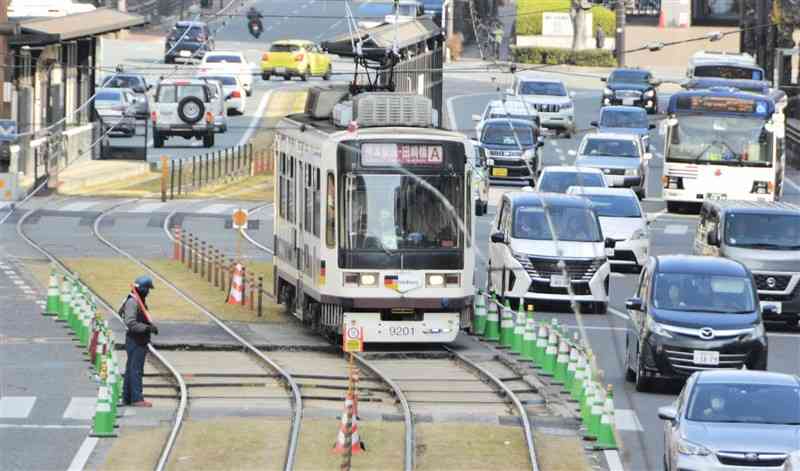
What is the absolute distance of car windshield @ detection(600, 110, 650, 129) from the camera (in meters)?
63.1

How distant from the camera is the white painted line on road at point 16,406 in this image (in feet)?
77.3

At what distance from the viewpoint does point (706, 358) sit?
84.1 feet

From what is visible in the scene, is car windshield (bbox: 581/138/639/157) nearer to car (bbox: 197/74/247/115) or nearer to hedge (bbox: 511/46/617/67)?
car (bbox: 197/74/247/115)

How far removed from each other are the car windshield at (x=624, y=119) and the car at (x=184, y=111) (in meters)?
12.9

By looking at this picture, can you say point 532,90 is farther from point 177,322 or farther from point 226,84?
point 177,322

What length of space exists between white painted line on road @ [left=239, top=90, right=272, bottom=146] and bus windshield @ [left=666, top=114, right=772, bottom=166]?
71.8 feet

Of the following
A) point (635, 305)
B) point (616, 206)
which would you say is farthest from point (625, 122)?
point (635, 305)

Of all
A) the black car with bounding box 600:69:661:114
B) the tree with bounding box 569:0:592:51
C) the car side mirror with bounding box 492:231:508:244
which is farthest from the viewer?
the tree with bounding box 569:0:592:51

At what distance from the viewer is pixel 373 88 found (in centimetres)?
3341

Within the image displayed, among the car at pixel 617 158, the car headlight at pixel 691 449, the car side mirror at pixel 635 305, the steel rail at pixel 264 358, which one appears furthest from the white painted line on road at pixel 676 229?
the car headlight at pixel 691 449

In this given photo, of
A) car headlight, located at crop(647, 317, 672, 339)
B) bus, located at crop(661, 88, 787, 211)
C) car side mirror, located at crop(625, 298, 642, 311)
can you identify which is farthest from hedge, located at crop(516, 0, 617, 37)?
car headlight, located at crop(647, 317, 672, 339)

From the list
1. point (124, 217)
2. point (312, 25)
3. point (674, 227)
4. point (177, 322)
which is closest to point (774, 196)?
point (674, 227)

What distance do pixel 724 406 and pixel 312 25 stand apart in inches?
3647

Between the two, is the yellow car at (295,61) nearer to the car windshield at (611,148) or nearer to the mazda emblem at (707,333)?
the car windshield at (611,148)
